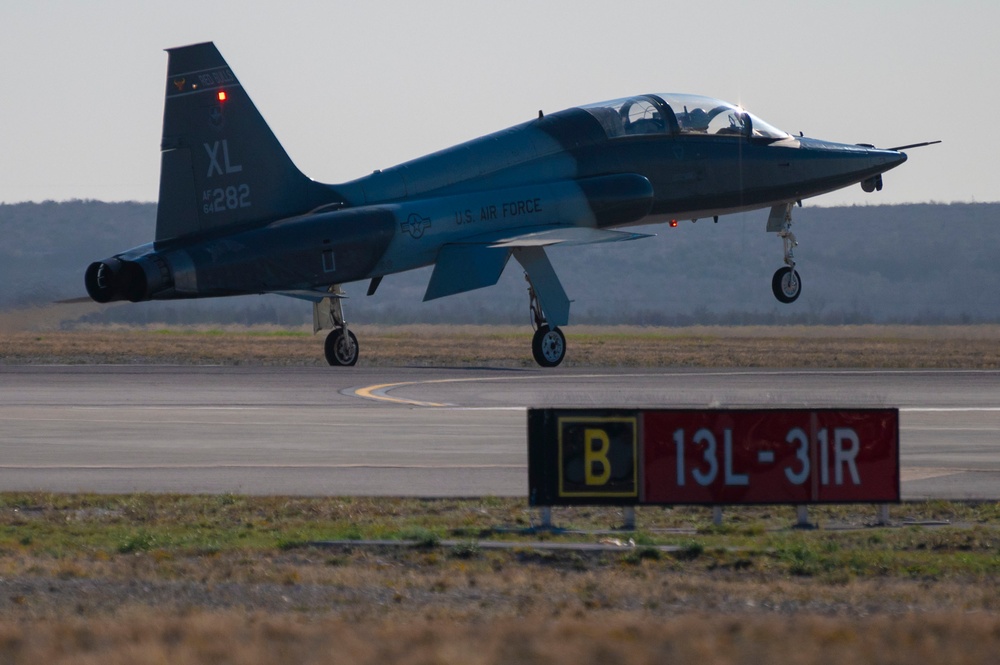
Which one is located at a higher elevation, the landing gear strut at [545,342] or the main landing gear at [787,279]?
the main landing gear at [787,279]

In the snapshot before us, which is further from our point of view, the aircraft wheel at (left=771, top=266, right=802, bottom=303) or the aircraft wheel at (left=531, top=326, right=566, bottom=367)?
the aircraft wheel at (left=771, top=266, right=802, bottom=303)

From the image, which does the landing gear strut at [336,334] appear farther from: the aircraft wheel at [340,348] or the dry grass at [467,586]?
the dry grass at [467,586]

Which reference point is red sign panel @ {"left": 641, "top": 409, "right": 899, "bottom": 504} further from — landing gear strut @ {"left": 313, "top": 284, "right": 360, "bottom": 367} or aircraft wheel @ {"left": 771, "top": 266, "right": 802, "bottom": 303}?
aircraft wheel @ {"left": 771, "top": 266, "right": 802, "bottom": 303}

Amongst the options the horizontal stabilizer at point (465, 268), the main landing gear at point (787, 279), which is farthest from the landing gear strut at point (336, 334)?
the main landing gear at point (787, 279)

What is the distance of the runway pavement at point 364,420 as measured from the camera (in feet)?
55.4

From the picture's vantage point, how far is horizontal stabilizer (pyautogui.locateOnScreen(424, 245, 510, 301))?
2686cm

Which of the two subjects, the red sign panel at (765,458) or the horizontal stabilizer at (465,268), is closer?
the red sign panel at (765,458)

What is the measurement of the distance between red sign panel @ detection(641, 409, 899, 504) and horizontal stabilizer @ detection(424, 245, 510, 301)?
13.7 meters

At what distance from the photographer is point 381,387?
31.4 m

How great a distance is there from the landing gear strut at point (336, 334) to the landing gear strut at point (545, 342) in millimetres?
3680

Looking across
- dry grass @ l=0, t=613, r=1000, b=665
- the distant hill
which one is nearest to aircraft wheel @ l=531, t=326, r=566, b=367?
dry grass @ l=0, t=613, r=1000, b=665

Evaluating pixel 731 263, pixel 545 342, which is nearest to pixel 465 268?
pixel 545 342

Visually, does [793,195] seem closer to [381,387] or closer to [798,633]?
[381,387]

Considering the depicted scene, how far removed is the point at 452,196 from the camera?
27516 millimetres
